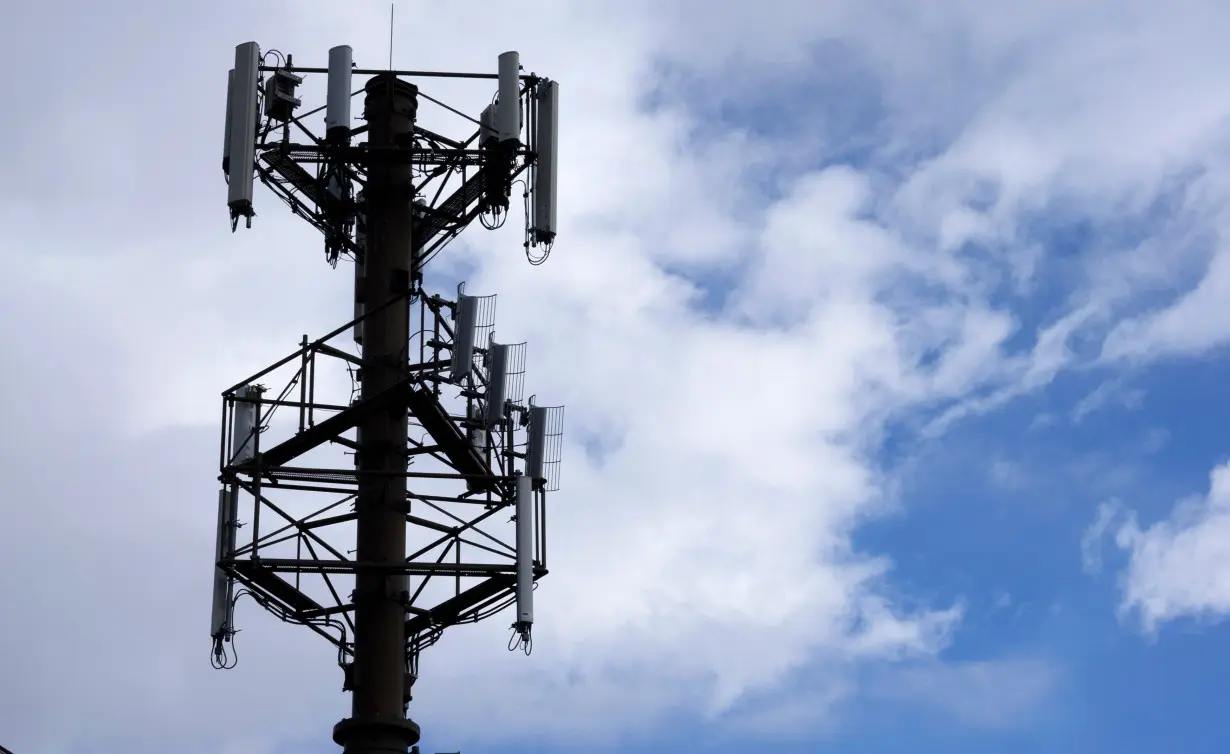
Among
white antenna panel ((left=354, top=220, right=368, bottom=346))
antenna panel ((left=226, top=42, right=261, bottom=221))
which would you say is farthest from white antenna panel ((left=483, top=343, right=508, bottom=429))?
antenna panel ((left=226, top=42, right=261, bottom=221))

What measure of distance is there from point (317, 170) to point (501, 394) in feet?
21.6

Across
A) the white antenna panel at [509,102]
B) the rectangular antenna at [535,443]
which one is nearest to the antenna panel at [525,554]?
the rectangular antenna at [535,443]

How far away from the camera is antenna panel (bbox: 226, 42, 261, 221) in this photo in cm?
4625

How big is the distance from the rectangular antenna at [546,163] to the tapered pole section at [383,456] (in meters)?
2.88

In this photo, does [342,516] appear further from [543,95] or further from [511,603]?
[543,95]

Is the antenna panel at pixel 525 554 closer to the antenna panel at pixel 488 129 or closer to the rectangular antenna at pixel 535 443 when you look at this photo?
the rectangular antenna at pixel 535 443

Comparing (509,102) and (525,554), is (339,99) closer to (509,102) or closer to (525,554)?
(509,102)

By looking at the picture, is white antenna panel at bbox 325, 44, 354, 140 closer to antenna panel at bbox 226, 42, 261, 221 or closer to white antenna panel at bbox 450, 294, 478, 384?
antenna panel at bbox 226, 42, 261, 221

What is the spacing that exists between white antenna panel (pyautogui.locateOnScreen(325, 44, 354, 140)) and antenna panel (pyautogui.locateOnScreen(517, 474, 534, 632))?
8.55 meters

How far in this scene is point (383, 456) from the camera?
46.1 m

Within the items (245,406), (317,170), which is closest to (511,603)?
(245,406)

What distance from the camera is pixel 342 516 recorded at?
45.8m

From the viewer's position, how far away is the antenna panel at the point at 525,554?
44.8 metres

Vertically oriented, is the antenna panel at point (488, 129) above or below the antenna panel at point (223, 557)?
above
